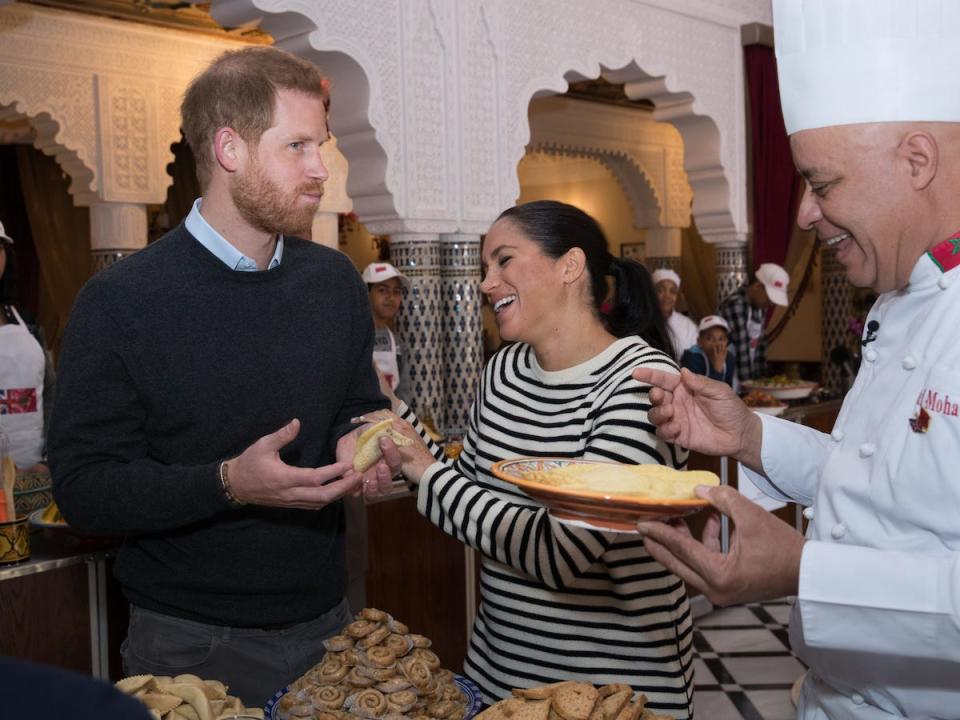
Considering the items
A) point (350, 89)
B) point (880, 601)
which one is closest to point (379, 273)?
point (350, 89)

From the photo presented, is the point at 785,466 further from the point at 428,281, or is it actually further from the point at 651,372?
the point at 428,281

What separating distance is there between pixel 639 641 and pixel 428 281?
3678 millimetres

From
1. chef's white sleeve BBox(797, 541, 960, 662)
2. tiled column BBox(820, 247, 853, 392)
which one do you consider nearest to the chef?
chef's white sleeve BBox(797, 541, 960, 662)

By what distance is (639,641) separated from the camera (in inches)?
71.9

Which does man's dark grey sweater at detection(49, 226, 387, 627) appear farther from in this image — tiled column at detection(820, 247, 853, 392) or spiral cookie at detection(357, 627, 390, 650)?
tiled column at detection(820, 247, 853, 392)

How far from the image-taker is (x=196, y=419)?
1700 millimetres

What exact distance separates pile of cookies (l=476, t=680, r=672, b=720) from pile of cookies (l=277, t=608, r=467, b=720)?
140 millimetres

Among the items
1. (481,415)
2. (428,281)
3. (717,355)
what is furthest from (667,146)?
(481,415)

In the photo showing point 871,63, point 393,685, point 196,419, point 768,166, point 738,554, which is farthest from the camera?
point 768,166

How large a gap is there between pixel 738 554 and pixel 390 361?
15.1 feet

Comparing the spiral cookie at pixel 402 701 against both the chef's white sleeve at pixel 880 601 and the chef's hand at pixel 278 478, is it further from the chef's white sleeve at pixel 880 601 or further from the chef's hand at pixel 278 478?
the chef's white sleeve at pixel 880 601

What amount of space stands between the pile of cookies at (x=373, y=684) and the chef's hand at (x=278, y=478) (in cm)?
21

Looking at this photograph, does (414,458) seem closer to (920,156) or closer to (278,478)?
(278,478)

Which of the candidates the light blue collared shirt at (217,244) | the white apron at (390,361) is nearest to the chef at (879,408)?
the light blue collared shirt at (217,244)
